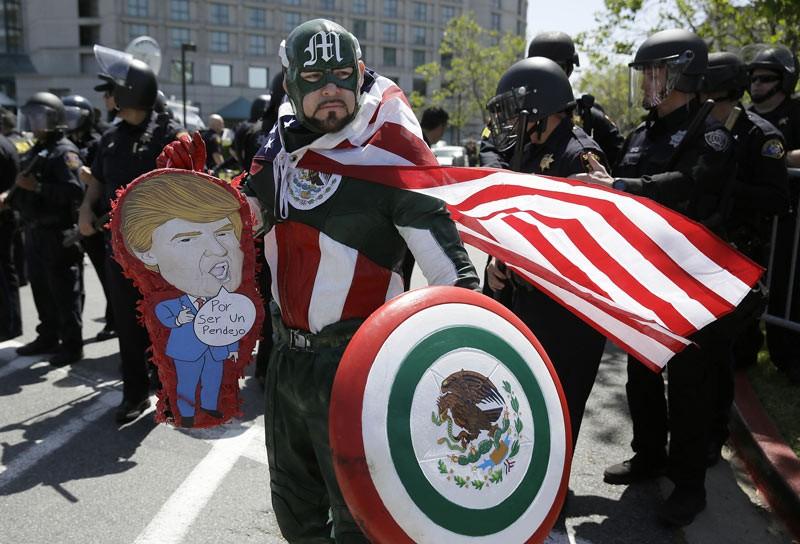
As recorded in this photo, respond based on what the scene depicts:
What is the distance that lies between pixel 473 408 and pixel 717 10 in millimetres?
9743

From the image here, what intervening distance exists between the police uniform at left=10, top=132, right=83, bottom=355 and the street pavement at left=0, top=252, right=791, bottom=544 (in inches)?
36.1

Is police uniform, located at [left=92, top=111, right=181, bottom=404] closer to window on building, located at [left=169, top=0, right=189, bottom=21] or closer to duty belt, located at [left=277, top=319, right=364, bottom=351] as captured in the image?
duty belt, located at [left=277, top=319, right=364, bottom=351]

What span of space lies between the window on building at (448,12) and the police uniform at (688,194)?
231 feet

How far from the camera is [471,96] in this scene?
168 feet

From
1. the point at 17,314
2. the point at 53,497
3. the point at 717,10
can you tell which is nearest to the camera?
the point at 53,497

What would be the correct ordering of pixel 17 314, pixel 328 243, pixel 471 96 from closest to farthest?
pixel 328 243 < pixel 17 314 < pixel 471 96

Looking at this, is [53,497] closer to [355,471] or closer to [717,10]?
[355,471]

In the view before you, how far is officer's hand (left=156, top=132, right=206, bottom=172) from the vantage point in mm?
2395

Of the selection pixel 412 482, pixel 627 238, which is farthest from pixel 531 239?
pixel 412 482

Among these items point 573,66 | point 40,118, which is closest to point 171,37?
point 40,118

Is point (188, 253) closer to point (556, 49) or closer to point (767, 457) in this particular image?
point (767, 457)

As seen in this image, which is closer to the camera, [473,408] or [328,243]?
[473,408]

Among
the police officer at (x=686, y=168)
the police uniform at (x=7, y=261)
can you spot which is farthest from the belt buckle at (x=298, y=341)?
the police uniform at (x=7, y=261)

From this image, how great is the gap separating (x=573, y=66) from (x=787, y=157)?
1748mm
